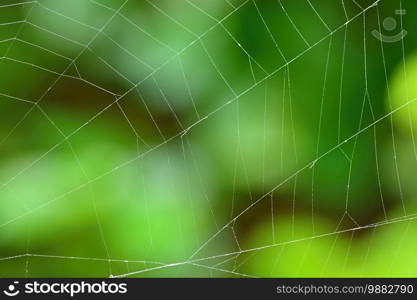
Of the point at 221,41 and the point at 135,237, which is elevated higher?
the point at 221,41

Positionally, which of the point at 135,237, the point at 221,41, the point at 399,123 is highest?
the point at 221,41

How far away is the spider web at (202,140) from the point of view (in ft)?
3.48

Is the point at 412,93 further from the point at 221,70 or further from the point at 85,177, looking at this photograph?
the point at 85,177

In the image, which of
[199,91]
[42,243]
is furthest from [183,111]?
[42,243]

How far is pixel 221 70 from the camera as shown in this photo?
108cm

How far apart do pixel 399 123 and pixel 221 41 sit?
269 mm

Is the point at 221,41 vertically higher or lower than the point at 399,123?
higher

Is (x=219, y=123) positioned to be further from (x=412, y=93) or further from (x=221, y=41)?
(x=412, y=93)

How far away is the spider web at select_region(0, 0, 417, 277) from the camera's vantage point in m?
1.06

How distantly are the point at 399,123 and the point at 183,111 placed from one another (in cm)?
30

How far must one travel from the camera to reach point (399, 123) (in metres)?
1.12

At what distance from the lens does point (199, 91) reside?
1078mm

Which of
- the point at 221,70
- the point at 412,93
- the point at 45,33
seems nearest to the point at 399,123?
the point at 412,93

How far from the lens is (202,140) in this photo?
3.55 ft
